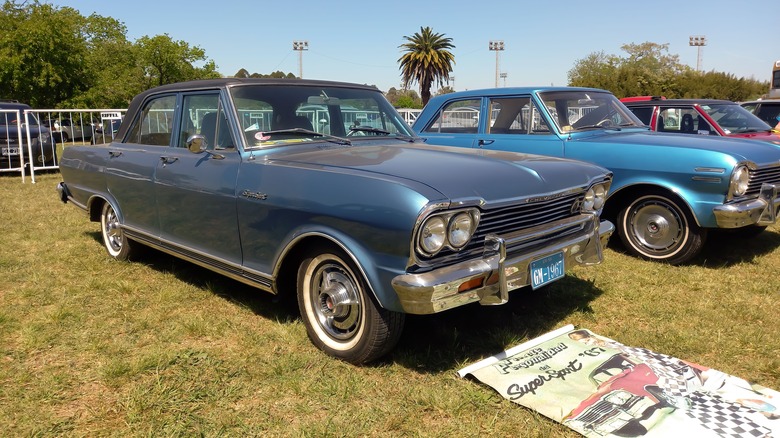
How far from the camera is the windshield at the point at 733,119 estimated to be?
7.41m

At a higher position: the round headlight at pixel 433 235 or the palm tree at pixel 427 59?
the palm tree at pixel 427 59

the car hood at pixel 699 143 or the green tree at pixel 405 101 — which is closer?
the car hood at pixel 699 143

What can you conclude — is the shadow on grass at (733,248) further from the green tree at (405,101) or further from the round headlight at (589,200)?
the green tree at (405,101)

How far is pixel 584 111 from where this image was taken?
6.07m

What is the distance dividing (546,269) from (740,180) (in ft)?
9.17

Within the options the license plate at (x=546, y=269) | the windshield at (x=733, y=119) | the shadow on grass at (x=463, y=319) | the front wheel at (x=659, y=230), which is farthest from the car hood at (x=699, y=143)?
the license plate at (x=546, y=269)

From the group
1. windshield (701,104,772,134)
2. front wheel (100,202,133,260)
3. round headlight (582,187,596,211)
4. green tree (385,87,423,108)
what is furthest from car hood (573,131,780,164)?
green tree (385,87,423,108)

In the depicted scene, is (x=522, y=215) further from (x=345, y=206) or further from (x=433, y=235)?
(x=345, y=206)

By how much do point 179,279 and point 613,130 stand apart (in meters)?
4.73

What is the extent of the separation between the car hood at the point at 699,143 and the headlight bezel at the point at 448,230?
3.21 m

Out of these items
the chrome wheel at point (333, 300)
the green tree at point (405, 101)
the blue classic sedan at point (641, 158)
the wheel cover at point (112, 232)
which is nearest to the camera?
the chrome wheel at point (333, 300)

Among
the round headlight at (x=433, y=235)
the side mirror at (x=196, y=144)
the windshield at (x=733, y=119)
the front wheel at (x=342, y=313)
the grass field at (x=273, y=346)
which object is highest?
the windshield at (x=733, y=119)

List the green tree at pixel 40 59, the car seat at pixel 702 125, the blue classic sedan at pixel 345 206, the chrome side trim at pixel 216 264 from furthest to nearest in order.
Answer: the green tree at pixel 40 59
the car seat at pixel 702 125
the chrome side trim at pixel 216 264
the blue classic sedan at pixel 345 206

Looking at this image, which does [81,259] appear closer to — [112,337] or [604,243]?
[112,337]
